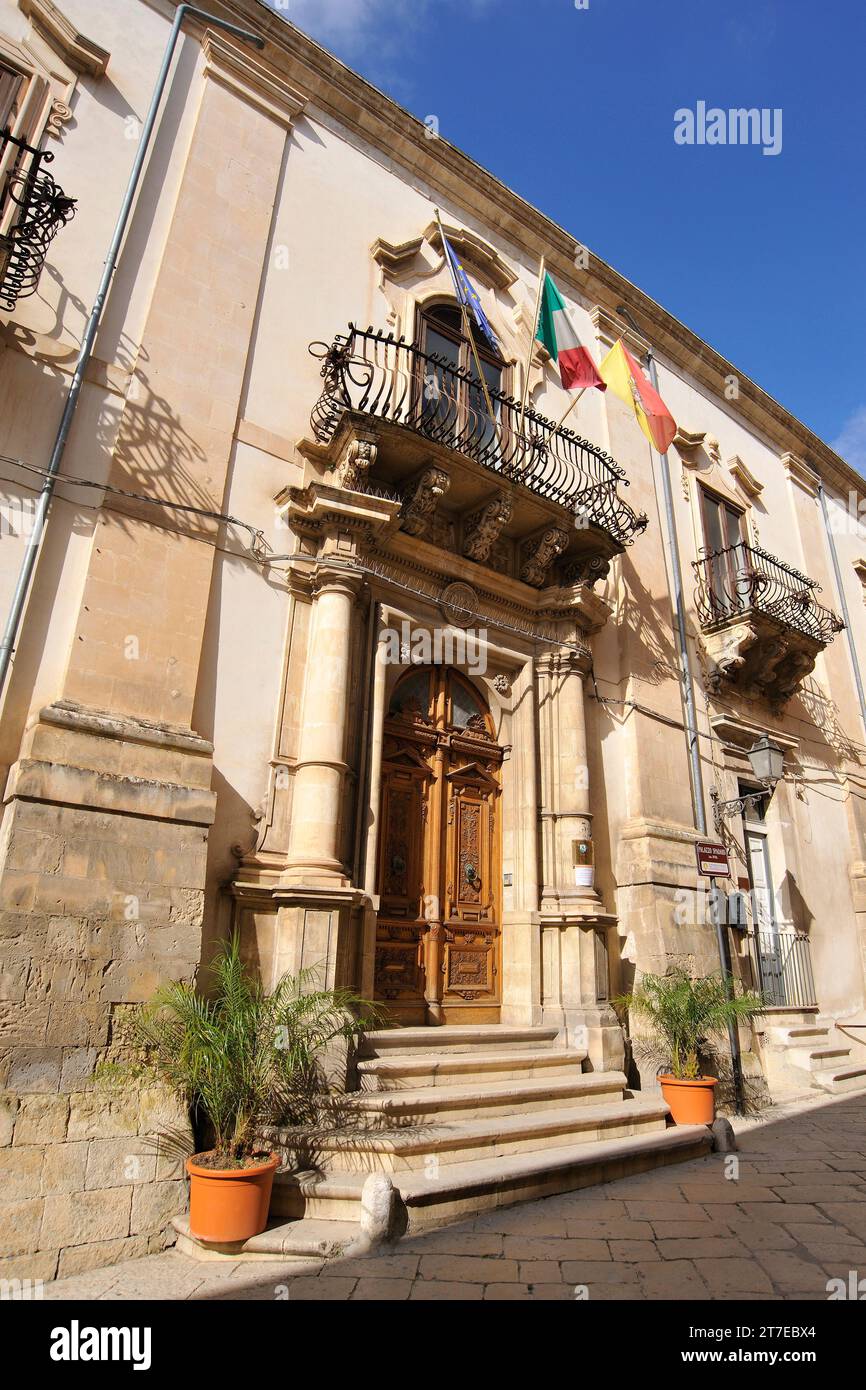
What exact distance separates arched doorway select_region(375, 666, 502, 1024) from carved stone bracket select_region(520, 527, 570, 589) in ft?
4.58

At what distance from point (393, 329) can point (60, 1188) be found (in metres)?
7.97

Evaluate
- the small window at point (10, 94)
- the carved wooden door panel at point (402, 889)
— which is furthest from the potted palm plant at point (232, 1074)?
the small window at point (10, 94)

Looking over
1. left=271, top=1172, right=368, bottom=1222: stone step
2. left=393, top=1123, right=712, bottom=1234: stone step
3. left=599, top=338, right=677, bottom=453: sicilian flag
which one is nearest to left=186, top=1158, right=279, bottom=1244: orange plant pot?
left=271, top=1172, right=368, bottom=1222: stone step

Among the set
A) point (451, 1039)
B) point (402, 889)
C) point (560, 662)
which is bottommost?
point (451, 1039)

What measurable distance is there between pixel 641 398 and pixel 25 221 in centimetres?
667

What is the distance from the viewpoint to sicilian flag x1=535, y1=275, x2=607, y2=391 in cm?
870

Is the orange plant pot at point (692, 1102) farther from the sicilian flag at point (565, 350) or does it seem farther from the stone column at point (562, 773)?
the sicilian flag at point (565, 350)

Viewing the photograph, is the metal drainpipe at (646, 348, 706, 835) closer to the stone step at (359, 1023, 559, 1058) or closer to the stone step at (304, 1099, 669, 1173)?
the stone step at (359, 1023, 559, 1058)

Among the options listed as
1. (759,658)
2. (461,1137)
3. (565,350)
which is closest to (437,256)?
(565,350)

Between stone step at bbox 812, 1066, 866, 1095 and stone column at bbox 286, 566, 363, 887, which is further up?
stone column at bbox 286, 566, 363, 887

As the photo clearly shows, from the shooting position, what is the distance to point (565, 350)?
870cm

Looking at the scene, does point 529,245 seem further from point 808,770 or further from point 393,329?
point 808,770

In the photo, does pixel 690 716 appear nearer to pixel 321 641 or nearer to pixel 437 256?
pixel 321 641

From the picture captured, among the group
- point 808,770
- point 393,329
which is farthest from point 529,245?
point 808,770
